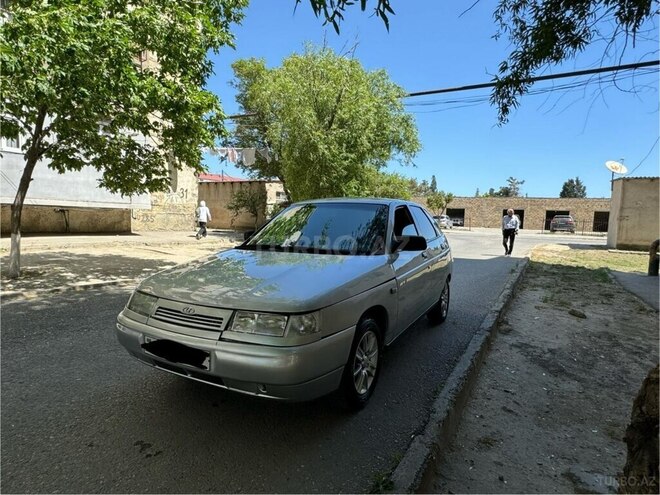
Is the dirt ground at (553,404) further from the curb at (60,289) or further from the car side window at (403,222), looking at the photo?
the curb at (60,289)

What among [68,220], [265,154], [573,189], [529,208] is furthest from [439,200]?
[573,189]

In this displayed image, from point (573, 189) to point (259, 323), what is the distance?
4533 inches

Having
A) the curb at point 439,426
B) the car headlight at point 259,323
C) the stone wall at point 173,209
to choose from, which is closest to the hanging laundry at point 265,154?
the stone wall at point 173,209

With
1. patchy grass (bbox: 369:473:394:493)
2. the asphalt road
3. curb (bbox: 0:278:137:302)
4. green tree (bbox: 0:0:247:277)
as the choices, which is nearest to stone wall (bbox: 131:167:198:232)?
green tree (bbox: 0:0:247:277)

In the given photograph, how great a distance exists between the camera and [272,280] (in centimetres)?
291

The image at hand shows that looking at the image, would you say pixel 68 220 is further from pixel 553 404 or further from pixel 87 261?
pixel 553 404

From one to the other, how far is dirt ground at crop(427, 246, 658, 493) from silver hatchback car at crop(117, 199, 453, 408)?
3.06ft

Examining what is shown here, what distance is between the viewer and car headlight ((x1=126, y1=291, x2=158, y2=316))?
2.94m

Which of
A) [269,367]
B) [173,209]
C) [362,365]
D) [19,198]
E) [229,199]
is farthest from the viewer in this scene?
[229,199]

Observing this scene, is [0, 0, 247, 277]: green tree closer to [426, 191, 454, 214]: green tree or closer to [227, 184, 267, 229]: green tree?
[227, 184, 267, 229]: green tree

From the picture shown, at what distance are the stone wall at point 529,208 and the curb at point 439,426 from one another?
161 ft

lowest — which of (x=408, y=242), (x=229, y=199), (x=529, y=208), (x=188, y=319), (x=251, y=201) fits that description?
(x=188, y=319)

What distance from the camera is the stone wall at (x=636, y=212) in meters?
18.2

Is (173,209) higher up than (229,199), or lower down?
lower down
